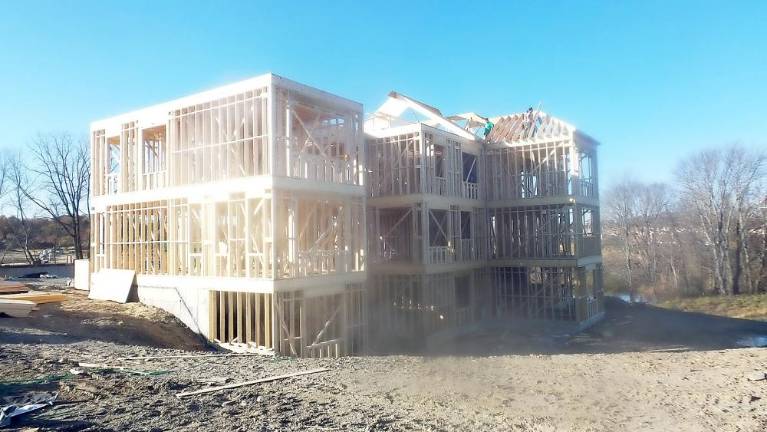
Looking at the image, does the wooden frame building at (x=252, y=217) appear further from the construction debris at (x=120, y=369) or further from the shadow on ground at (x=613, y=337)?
the shadow on ground at (x=613, y=337)

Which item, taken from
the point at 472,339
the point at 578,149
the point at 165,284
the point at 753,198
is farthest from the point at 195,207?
the point at 753,198

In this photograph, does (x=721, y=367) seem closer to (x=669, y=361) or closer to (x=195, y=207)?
(x=669, y=361)

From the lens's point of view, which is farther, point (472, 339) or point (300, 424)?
point (472, 339)

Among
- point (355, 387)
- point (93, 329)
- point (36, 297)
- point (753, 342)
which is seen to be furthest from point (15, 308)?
point (753, 342)

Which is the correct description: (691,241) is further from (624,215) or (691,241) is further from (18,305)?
(18,305)

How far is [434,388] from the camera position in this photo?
397 inches

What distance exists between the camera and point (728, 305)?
30406mm

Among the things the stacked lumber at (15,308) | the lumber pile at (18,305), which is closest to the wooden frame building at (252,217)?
the lumber pile at (18,305)

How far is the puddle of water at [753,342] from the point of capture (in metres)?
19.4

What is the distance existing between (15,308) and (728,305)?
33.9m

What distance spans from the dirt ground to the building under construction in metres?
1.93

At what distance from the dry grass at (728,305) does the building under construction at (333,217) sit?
957 cm

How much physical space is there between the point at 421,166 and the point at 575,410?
38.8 ft

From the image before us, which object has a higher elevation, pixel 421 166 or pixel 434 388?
pixel 421 166
